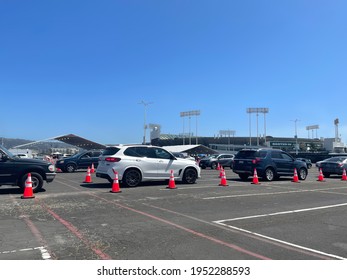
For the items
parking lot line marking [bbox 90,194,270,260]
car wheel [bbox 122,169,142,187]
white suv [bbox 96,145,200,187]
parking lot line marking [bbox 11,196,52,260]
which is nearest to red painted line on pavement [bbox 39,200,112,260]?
parking lot line marking [bbox 11,196,52,260]

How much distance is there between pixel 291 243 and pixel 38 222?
5126 mm

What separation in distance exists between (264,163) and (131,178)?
7351 millimetres

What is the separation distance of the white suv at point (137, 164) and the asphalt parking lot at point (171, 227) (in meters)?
2.14

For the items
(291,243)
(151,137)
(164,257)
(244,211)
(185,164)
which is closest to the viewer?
(164,257)

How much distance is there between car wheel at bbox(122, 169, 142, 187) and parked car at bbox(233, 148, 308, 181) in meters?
6.37

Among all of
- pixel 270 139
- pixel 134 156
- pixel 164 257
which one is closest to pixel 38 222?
pixel 164 257

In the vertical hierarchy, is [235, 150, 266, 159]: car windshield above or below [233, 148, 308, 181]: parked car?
above

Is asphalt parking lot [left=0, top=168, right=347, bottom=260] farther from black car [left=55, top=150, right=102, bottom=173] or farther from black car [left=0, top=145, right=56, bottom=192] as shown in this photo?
black car [left=55, top=150, right=102, bottom=173]

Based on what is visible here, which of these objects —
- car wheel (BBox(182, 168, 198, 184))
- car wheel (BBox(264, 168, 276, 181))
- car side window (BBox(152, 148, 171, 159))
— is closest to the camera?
car side window (BBox(152, 148, 171, 159))

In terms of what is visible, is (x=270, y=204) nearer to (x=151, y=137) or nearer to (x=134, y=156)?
(x=134, y=156)

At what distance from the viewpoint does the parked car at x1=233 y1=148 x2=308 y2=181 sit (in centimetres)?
1741

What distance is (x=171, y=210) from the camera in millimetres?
8883

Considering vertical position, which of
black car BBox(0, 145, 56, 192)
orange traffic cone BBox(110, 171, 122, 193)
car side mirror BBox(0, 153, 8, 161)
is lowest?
orange traffic cone BBox(110, 171, 122, 193)

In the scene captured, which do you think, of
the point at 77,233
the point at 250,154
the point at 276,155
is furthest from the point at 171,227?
the point at 276,155
